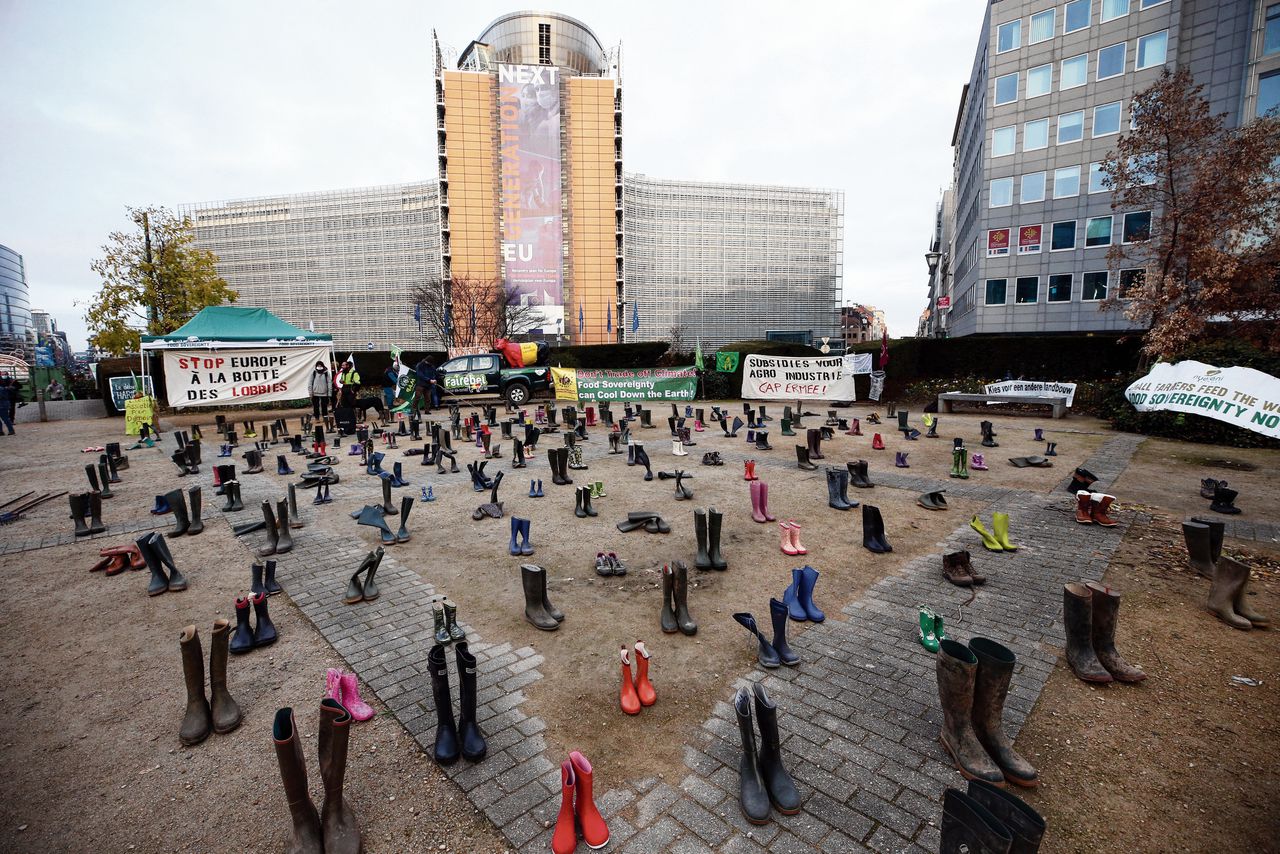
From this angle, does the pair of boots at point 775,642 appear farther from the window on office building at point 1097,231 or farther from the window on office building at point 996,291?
the window on office building at point 996,291

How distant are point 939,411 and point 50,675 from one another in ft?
72.1

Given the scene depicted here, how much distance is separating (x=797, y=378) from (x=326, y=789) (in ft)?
60.2

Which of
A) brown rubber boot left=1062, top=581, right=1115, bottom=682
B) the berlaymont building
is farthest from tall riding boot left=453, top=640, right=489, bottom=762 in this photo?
the berlaymont building

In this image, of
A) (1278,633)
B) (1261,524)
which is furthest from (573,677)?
(1261,524)

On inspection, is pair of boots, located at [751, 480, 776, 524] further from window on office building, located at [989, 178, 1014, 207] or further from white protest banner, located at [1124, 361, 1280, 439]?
window on office building, located at [989, 178, 1014, 207]

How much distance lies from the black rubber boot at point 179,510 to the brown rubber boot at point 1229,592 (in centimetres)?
1102

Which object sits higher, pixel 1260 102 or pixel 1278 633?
pixel 1260 102

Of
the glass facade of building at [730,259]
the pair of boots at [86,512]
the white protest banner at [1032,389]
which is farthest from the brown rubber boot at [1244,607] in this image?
the glass facade of building at [730,259]

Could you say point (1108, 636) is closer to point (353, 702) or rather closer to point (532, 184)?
point (353, 702)

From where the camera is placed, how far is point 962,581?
5387mm

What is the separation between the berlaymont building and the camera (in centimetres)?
5425

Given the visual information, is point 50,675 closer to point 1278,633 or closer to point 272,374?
point 1278,633

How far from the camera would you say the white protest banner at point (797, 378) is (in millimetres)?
18953

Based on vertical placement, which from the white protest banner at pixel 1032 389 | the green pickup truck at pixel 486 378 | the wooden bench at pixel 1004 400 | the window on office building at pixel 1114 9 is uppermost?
the window on office building at pixel 1114 9
